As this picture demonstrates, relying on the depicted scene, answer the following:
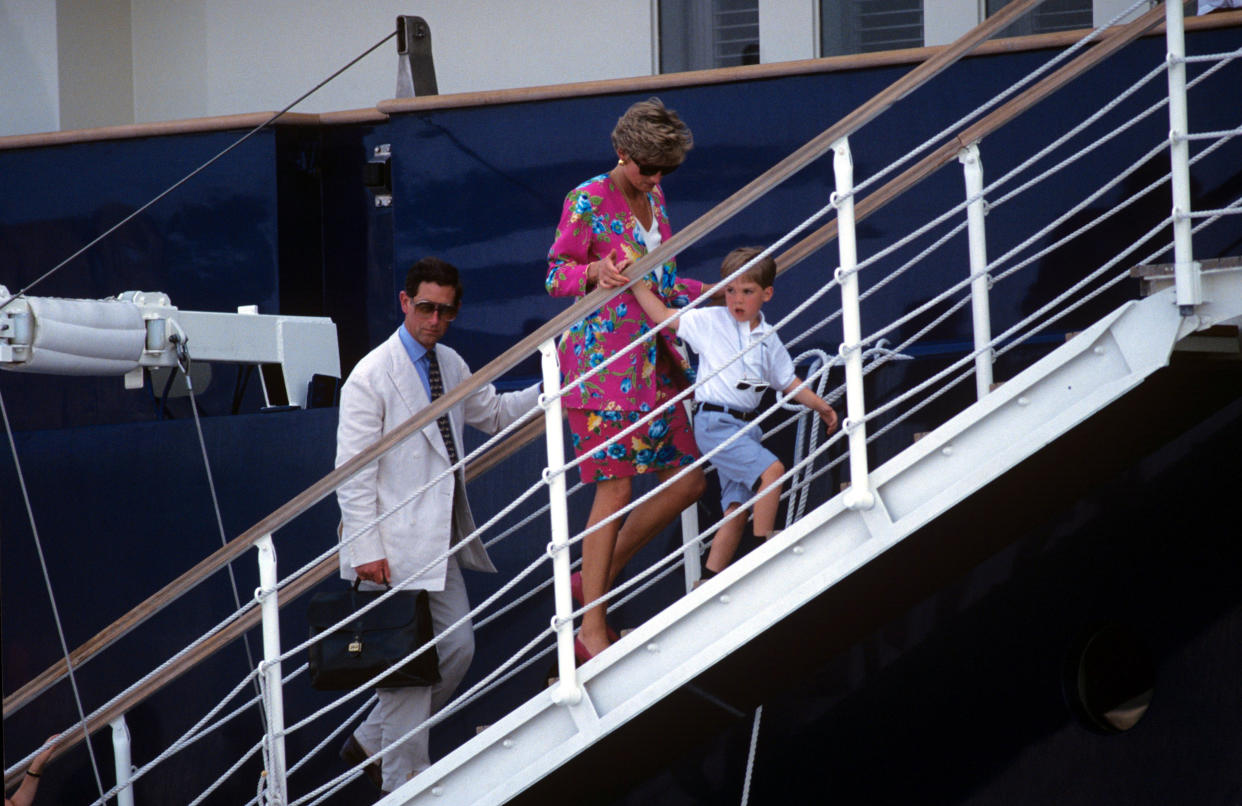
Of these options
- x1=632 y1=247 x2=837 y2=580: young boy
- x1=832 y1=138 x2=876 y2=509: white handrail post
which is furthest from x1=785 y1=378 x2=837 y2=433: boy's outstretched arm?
x1=832 y1=138 x2=876 y2=509: white handrail post

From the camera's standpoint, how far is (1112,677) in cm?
428

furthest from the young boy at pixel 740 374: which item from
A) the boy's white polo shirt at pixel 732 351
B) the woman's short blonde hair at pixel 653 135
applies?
the woman's short blonde hair at pixel 653 135

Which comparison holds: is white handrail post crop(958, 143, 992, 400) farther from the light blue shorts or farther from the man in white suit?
the man in white suit

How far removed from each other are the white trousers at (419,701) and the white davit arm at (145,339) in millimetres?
1649

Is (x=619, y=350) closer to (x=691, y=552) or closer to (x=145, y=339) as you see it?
(x=691, y=552)

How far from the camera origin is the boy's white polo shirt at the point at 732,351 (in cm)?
367

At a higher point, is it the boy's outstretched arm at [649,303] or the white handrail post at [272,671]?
the boy's outstretched arm at [649,303]

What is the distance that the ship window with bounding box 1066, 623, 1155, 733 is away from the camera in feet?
14.0

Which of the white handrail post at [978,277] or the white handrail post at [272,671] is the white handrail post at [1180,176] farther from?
the white handrail post at [272,671]

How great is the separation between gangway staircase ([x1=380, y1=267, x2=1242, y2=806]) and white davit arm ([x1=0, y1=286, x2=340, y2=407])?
7.09 ft

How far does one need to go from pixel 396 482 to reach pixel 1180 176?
1.95 m

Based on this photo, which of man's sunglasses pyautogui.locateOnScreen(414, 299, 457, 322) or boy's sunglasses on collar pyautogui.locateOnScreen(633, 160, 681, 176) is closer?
boy's sunglasses on collar pyautogui.locateOnScreen(633, 160, 681, 176)

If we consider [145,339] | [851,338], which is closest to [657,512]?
[851,338]

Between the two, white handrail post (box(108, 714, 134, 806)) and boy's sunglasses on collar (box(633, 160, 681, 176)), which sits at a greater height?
boy's sunglasses on collar (box(633, 160, 681, 176))
